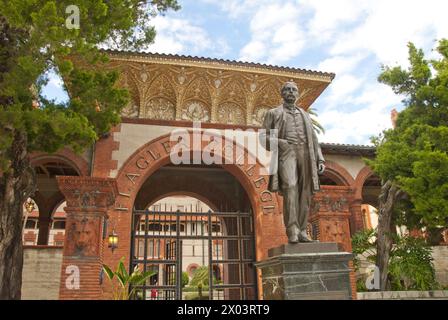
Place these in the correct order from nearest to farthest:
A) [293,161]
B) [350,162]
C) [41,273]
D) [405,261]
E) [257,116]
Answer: [293,161] < [41,273] < [405,261] < [257,116] < [350,162]

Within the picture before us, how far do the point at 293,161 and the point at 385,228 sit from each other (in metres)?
7.68

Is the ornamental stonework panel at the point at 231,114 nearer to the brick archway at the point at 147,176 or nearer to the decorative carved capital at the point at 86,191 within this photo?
the brick archway at the point at 147,176

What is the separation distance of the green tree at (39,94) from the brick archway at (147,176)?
117 inches

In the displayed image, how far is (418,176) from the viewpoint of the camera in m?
9.41

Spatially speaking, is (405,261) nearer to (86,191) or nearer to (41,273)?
(86,191)

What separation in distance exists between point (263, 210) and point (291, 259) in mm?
6589

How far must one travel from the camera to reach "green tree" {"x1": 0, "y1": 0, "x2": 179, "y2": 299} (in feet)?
20.0

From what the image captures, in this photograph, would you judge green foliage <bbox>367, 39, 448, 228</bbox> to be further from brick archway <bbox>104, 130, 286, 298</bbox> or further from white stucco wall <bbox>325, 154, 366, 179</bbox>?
brick archway <bbox>104, 130, 286, 298</bbox>

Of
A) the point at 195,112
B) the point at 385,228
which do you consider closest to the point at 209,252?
the point at 195,112

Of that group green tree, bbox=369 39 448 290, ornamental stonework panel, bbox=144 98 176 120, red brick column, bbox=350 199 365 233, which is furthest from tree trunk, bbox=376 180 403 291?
ornamental stonework panel, bbox=144 98 176 120

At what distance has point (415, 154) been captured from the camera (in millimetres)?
9625

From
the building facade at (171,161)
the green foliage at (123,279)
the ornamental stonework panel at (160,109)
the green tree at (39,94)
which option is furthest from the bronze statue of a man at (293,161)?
the ornamental stonework panel at (160,109)

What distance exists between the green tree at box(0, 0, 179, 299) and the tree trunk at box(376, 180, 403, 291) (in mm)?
8083
